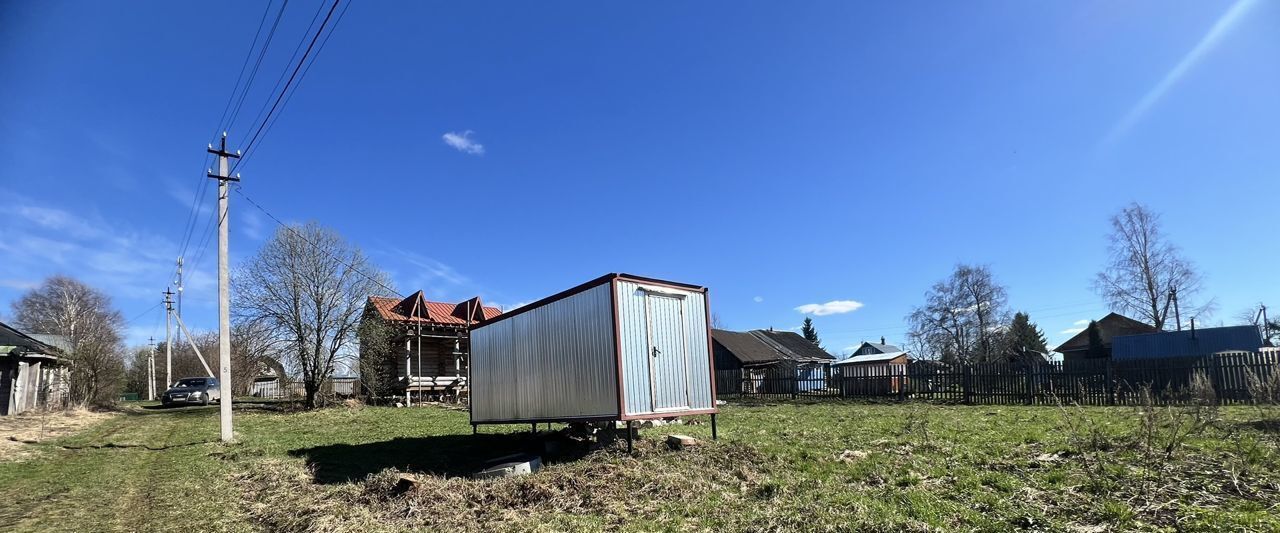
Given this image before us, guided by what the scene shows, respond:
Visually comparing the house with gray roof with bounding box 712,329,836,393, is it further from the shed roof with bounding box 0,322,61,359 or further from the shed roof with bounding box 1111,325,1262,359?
the shed roof with bounding box 0,322,61,359

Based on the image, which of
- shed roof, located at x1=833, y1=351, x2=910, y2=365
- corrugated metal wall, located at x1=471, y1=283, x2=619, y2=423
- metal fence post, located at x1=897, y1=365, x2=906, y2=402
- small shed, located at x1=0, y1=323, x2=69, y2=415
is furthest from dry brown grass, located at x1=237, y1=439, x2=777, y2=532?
shed roof, located at x1=833, y1=351, x2=910, y2=365

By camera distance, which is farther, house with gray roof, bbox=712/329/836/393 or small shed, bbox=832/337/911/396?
house with gray roof, bbox=712/329/836/393

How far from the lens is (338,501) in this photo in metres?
7.15

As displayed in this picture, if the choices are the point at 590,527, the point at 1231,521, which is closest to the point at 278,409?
the point at 590,527

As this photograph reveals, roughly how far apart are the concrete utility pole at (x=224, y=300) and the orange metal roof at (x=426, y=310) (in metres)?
12.0

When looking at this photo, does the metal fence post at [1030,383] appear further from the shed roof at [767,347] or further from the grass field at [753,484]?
the shed roof at [767,347]

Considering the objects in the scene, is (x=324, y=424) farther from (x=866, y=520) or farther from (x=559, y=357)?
(x=866, y=520)

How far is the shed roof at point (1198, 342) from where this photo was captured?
3120 cm

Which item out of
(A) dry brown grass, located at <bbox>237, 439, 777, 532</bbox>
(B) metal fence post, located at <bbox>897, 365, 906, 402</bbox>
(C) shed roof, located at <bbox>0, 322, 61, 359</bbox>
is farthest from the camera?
(B) metal fence post, located at <bbox>897, 365, 906, 402</bbox>

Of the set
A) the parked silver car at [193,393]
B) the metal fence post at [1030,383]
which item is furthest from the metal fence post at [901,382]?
the parked silver car at [193,393]

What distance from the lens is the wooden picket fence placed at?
14.7 metres

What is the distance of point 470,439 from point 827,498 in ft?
29.8

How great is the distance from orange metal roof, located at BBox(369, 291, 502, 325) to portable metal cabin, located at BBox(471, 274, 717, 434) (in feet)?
57.5

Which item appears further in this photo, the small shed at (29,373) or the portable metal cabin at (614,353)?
the small shed at (29,373)
